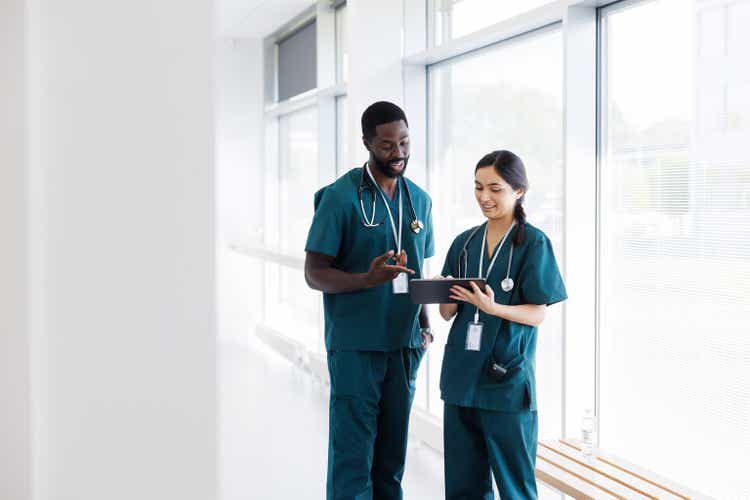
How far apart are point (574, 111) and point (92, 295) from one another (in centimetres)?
226

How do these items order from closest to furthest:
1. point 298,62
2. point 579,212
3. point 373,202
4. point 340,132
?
1. point 373,202
2. point 579,212
3. point 340,132
4. point 298,62

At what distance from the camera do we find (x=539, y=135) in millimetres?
3225

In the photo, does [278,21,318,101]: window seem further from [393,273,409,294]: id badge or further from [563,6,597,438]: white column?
[393,273,409,294]: id badge

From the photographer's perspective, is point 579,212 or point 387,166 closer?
point 387,166

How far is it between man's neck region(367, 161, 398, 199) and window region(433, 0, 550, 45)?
116 centimetres

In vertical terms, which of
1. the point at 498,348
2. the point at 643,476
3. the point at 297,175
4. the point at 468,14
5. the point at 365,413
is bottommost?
the point at 643,476

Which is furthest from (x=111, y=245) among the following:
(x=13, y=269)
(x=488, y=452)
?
(x=488, y=452)

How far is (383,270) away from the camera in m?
2.24

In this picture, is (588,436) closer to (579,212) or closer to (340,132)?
(579,212)

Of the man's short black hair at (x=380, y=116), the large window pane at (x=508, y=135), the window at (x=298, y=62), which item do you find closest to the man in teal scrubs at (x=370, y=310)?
the man's short black hair at (x=380, y=116)

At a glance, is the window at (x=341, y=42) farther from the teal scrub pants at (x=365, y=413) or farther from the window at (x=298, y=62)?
the teal scrub pants at (x=365, y=413)

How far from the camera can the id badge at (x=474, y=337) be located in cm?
223

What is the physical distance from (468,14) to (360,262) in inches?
70.2

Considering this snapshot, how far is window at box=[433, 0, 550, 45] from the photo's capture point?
3.28m
